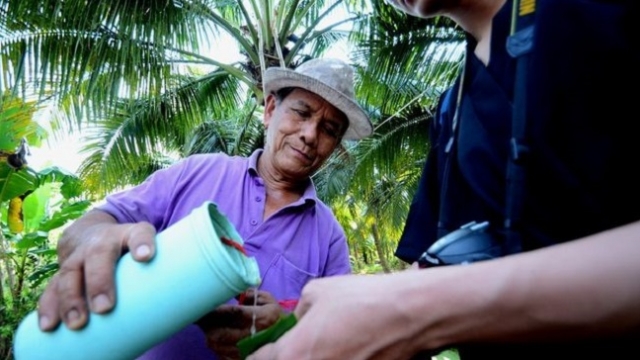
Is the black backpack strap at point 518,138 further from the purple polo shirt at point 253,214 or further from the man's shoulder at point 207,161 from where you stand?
the man's shoulder at point 207,161

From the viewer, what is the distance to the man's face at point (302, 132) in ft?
6.27

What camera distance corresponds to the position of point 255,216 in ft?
5.64

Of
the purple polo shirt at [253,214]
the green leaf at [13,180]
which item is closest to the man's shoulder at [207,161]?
the purple polo shirt at [253,214]

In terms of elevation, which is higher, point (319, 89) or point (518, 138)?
point (319, 89)

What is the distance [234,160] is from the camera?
1876 millimetres

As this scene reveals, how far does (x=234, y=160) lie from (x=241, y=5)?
199 inches

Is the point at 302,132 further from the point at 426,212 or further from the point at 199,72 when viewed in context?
the point at 199,72

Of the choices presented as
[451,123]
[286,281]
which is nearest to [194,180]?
[286,281]

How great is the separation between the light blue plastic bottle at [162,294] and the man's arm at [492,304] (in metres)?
0.32

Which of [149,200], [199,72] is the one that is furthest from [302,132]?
[199,72]

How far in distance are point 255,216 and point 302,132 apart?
42 cm

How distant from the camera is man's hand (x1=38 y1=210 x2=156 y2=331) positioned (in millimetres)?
809

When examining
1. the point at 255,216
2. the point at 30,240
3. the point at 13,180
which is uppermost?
the point at 255,216

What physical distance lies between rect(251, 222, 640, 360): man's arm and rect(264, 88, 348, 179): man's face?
1.43 m
